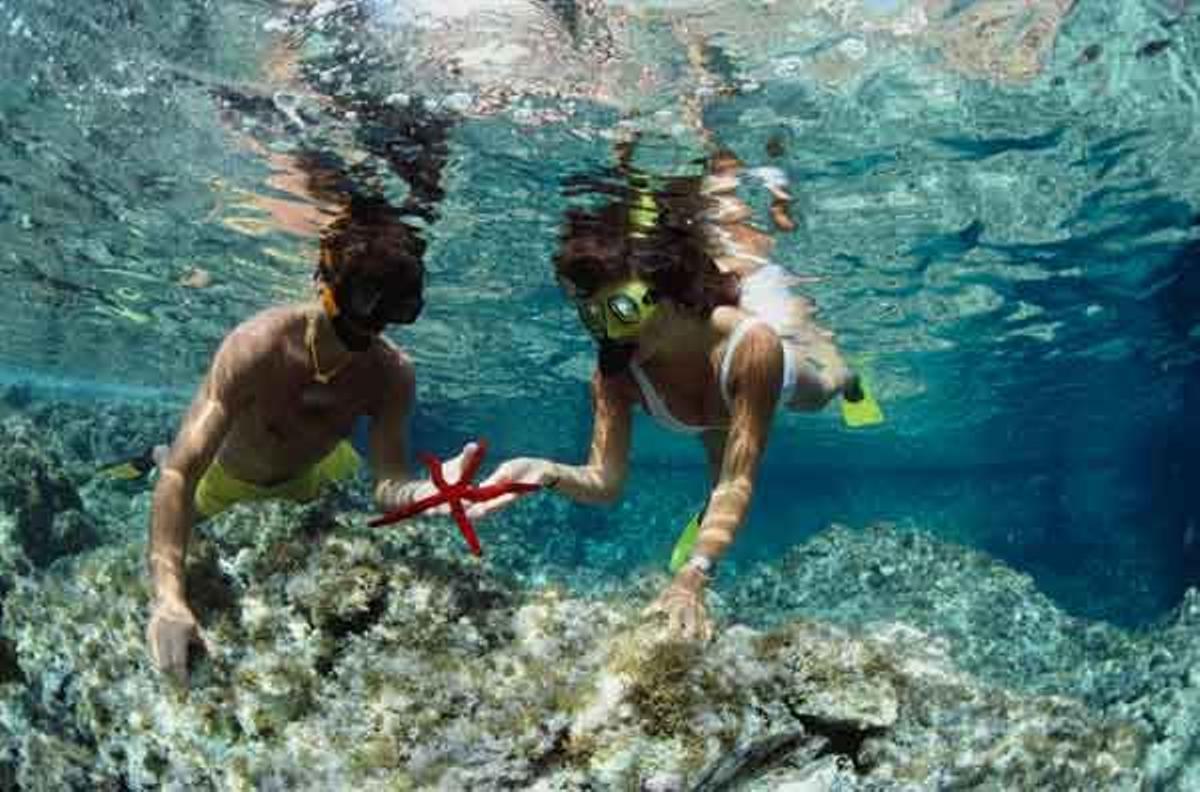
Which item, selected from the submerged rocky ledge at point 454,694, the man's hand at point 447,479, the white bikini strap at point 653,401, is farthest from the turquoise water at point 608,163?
the submerged rocky ledge at point 454,694

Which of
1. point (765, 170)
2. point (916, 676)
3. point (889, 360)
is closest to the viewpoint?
point (916, 676)

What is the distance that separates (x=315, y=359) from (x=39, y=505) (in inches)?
334

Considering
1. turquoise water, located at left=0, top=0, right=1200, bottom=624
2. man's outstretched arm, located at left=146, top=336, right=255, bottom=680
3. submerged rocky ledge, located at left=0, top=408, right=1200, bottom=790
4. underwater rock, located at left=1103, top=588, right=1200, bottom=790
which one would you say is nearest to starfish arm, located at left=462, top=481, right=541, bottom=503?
submerged rocky ledge, located at left=0, top=408, right=1200, bottom=790

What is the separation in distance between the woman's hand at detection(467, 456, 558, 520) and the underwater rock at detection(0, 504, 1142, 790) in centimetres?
32

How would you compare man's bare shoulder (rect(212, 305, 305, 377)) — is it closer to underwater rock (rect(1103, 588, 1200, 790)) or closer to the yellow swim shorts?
the yellow swim shorts

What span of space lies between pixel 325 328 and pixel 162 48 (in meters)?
4.37

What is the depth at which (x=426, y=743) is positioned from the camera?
3.39 meters

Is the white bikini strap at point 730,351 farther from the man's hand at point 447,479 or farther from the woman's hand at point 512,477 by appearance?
the man's hand at point 447,479

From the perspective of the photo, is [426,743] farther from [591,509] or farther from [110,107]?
[591,509]

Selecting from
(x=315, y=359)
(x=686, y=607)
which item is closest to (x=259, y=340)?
(x=315, y=359)

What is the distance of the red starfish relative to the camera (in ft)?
13.6

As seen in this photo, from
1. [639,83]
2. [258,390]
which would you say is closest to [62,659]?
[258,390]

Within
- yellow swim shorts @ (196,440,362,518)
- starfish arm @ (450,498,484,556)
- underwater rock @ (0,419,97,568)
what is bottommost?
underwater rock @ (0,419,97,568)

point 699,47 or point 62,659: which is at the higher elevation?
point 699,47
